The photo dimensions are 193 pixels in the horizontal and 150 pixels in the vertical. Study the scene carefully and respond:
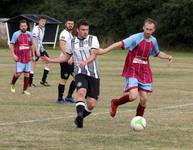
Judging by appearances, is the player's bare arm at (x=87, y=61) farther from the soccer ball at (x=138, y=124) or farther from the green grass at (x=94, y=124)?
the soccer ball at (x=138, y=124)

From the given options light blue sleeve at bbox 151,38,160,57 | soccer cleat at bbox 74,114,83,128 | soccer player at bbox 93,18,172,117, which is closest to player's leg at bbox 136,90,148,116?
soccer player at bbox 93,18,172,117

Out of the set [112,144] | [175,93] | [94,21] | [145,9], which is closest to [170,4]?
[145,9]

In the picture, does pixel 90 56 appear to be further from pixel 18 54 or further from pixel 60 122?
pixel 18 54

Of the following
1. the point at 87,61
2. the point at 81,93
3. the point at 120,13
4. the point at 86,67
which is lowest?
the point at 120,13

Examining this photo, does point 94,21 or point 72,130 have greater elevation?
point 72,130

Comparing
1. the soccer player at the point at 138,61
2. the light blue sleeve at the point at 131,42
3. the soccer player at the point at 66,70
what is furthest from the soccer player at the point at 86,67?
the soccer player at the point at 66,70

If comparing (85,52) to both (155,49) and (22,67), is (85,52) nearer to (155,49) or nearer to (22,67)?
(155,49)

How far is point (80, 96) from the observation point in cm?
1086

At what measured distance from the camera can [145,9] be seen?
204 ft

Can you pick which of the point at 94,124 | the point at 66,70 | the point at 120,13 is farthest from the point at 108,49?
the point at 120,13

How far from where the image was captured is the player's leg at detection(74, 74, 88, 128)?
1069cm

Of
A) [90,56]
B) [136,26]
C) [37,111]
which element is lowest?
[136,26]

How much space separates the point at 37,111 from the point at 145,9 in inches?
1967

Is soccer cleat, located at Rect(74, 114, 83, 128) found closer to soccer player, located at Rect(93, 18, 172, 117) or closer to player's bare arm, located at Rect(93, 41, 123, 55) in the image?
soccer player, located at Rect(93, 18, 172, 117)
